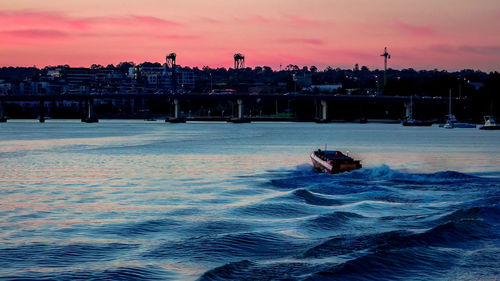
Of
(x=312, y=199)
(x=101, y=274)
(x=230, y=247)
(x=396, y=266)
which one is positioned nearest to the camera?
(x=101, y=274)

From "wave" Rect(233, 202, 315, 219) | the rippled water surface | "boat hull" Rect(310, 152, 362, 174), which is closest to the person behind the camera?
the rippled water surface

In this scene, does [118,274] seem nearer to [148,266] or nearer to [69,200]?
[148,266]

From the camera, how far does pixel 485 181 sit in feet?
133

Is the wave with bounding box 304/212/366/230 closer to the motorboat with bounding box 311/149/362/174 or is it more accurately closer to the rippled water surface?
the rippled water surface

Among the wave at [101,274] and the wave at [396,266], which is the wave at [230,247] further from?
the wave at [396,266]

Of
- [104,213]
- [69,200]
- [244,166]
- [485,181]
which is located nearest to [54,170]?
[244,166]

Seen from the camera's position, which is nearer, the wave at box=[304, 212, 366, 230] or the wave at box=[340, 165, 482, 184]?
the wave at box=[304, 212, 366, 230]

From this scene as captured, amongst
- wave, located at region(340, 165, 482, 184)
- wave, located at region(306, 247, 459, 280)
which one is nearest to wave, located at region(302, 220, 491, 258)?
wave, located at region(306, 247, 459, 280)

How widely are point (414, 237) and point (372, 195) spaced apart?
37.6 ft

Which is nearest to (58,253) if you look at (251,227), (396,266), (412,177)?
(251,227)

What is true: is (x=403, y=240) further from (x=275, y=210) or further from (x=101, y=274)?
(x=101, y=274)

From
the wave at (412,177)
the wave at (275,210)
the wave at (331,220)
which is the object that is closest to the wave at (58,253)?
the wave at (331,220)

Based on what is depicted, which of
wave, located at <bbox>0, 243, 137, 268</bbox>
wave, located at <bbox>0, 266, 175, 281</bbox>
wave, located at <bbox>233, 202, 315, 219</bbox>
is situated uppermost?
wave, located at <bbox>0, 243, 137, 268</bbox>

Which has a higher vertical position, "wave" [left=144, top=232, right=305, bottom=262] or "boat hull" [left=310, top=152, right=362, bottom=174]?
"boat hull" [left=310, top=152, right=362, bottom=174]
